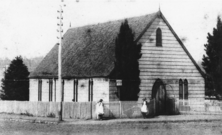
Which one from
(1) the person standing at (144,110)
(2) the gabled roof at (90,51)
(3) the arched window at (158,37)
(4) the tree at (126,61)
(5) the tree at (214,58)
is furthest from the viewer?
(5) the tree at (214,58)

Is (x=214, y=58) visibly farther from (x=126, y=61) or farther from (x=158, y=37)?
(x=126, y=61)

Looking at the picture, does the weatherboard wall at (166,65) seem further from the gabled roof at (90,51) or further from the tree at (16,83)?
the tree at (16,83)

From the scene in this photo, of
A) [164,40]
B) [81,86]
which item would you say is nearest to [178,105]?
[164,40]

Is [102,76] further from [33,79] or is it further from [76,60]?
[33,79]

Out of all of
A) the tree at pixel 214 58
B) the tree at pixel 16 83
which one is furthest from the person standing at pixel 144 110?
the tree at pixel 16 83

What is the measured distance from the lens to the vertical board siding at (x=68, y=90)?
4127 centimetres

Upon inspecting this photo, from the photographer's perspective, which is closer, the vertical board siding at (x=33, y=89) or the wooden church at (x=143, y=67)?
the wooden church at (x=143, y=67)

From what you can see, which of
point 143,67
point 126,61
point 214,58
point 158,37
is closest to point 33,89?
point 143,67

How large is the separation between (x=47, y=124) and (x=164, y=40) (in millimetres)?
14909

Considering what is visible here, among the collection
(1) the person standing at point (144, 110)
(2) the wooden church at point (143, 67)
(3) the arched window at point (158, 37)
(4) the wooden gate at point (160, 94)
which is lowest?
(1) the person standing at point (144, 110)

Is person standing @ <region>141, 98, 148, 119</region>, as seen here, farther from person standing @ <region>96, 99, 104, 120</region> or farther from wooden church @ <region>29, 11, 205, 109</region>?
wooden church @ <region>29, 11, 205, 109</region>

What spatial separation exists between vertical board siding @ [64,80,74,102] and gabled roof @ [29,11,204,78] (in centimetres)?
80

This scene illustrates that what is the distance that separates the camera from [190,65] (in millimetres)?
40812

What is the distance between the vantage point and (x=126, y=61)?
34875mm
